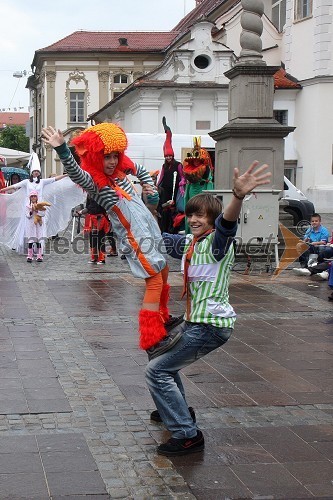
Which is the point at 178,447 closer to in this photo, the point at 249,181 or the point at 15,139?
the point at 249,181

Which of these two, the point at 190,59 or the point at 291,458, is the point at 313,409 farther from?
the point at 190,59

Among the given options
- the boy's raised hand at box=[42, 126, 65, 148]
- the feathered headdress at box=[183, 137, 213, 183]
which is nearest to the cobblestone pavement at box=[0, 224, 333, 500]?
the boy's raised hand at box=[42, 126, 65, 148]

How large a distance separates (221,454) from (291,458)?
39cm

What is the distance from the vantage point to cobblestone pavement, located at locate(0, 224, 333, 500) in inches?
174

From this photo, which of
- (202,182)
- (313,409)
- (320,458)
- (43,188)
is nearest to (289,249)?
(202,182)

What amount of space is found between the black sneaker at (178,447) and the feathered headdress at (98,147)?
1.67m

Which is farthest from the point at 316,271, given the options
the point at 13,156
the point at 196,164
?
the point at 13,156

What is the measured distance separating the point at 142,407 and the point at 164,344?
968mm

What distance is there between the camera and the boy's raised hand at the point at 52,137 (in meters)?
5.18

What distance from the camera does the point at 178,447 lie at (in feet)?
15.8

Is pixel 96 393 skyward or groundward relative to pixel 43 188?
groundward

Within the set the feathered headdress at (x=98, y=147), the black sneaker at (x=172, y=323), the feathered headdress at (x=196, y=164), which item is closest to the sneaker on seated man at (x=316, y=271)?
the feathered headdress at (x=196, y=164)

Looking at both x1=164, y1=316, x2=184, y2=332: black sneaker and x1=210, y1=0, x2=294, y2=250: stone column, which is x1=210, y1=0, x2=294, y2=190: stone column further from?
x1=164, y1=316, x2=184, y2=332: black sneaker

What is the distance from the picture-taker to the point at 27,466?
4578 mm
